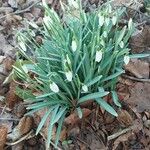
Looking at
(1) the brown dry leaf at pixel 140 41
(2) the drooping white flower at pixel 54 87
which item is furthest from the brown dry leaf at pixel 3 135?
(1) the brown dry leaf at pixel 140 41

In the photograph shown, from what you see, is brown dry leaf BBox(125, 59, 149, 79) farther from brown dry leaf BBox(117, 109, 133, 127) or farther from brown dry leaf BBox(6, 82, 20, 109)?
brown dry leaf BBox(6, 82, 20, 109)

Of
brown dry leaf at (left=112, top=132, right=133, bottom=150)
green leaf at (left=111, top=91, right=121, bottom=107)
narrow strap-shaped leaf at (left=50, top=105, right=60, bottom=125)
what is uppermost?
narrow strap-shaped leaf at (left=50, top=105, right=60, bottom=125)

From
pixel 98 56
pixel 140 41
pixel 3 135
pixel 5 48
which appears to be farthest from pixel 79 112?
pixel 5 48

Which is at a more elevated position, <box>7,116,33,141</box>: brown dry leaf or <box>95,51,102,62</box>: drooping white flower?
<box>95,51,102,62</box>: drooping white flower

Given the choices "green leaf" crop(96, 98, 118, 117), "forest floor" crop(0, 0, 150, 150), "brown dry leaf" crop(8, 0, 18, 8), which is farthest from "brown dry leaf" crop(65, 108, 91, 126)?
"brown dry leaf" crop(8, 0, 18, 8)

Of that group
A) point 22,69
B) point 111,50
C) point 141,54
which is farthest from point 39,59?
point 141,54

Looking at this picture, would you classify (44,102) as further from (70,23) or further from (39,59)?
(70,23)
